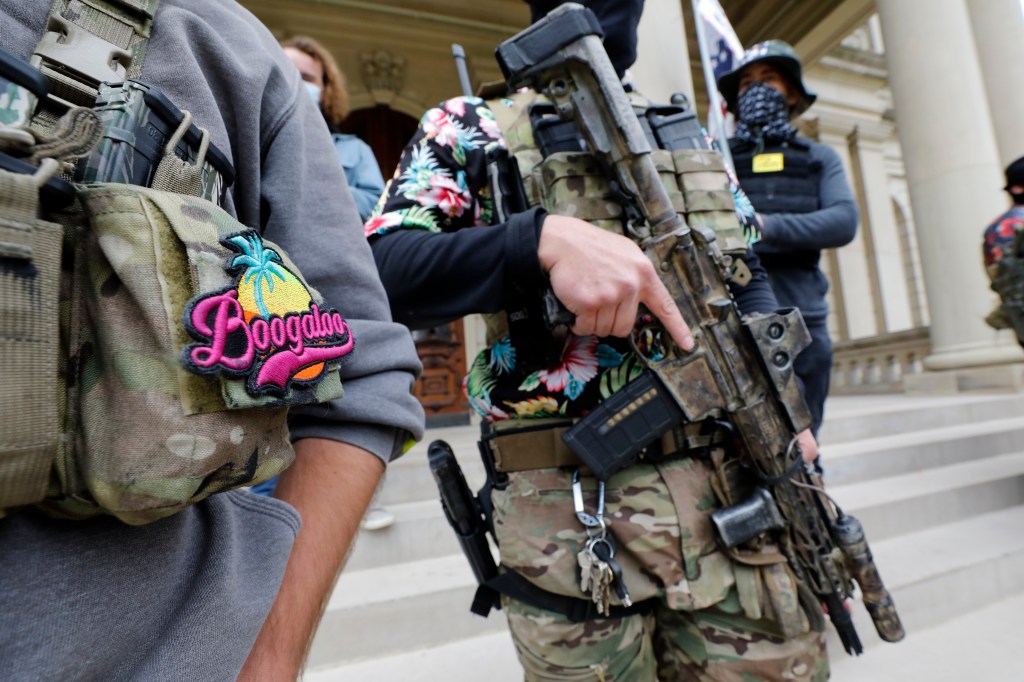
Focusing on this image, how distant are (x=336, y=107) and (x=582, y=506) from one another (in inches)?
80.6

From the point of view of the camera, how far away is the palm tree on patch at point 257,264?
42cm

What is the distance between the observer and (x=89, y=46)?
1.44ft

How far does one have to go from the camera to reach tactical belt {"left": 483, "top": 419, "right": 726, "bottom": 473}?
3.58 ft

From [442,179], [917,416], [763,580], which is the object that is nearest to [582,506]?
[763,580]

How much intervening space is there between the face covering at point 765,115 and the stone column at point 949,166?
12.2 feet

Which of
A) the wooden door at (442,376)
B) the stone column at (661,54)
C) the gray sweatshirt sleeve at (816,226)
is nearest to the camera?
the gray sweatshirt sleeve at (816,226)

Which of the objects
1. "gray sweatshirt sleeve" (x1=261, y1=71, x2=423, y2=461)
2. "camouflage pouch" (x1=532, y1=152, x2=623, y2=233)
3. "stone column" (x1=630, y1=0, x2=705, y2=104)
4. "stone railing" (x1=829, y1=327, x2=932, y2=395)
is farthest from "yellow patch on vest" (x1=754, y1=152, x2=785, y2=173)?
"stone railing" (x1=829, y1=327, x2=932, y2=395)

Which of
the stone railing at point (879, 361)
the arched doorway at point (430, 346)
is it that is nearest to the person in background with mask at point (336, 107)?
the arched doorway at point (430, 346)

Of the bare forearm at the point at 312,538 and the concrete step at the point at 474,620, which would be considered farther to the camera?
the concrete step at the point at 474,620

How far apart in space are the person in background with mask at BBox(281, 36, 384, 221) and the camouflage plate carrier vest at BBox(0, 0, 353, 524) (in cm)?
181

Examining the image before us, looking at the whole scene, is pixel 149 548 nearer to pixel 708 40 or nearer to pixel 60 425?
pixel 60 425

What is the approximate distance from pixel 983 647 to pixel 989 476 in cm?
167

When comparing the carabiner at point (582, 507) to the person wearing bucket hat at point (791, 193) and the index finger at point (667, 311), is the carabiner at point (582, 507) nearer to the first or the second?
the index finger at point (667, 311)

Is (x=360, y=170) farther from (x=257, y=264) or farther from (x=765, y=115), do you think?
(x=257, y=264)
